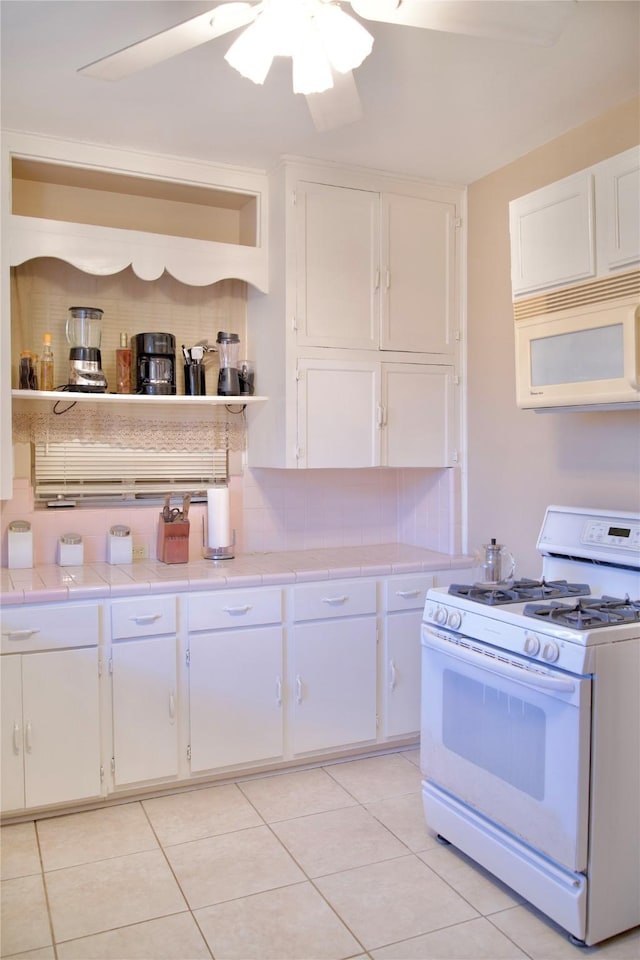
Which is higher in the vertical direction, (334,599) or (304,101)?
(304,101)

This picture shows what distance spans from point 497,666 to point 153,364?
188 centimetres

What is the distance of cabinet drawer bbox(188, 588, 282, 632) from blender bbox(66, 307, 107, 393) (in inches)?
38.0

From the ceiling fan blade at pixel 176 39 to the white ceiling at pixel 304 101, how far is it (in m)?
0.25

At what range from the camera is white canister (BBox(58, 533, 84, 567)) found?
3.20m

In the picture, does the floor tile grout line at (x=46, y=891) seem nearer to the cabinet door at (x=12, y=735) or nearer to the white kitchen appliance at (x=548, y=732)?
the cabinet door at (x=12, y=735)

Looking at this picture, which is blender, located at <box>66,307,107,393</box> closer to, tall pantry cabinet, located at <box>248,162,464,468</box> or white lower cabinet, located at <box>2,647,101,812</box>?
tall pantry cabinet, located at <box>248,162,464,468</box>

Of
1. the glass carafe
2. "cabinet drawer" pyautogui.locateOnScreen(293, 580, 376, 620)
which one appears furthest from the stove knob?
the glass carafe

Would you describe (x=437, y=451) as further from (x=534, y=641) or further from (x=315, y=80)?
(x=315, y=80)

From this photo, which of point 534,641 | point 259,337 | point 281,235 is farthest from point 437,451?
point 534,641

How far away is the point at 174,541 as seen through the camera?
3.30m

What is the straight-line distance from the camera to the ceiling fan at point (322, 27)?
173cm

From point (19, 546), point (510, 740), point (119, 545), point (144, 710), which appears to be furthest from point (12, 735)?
point (510, 740)

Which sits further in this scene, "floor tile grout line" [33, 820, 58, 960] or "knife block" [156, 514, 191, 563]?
"knife block" [156, 514, 191, 563]

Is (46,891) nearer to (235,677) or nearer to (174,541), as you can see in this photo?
(235,677)
